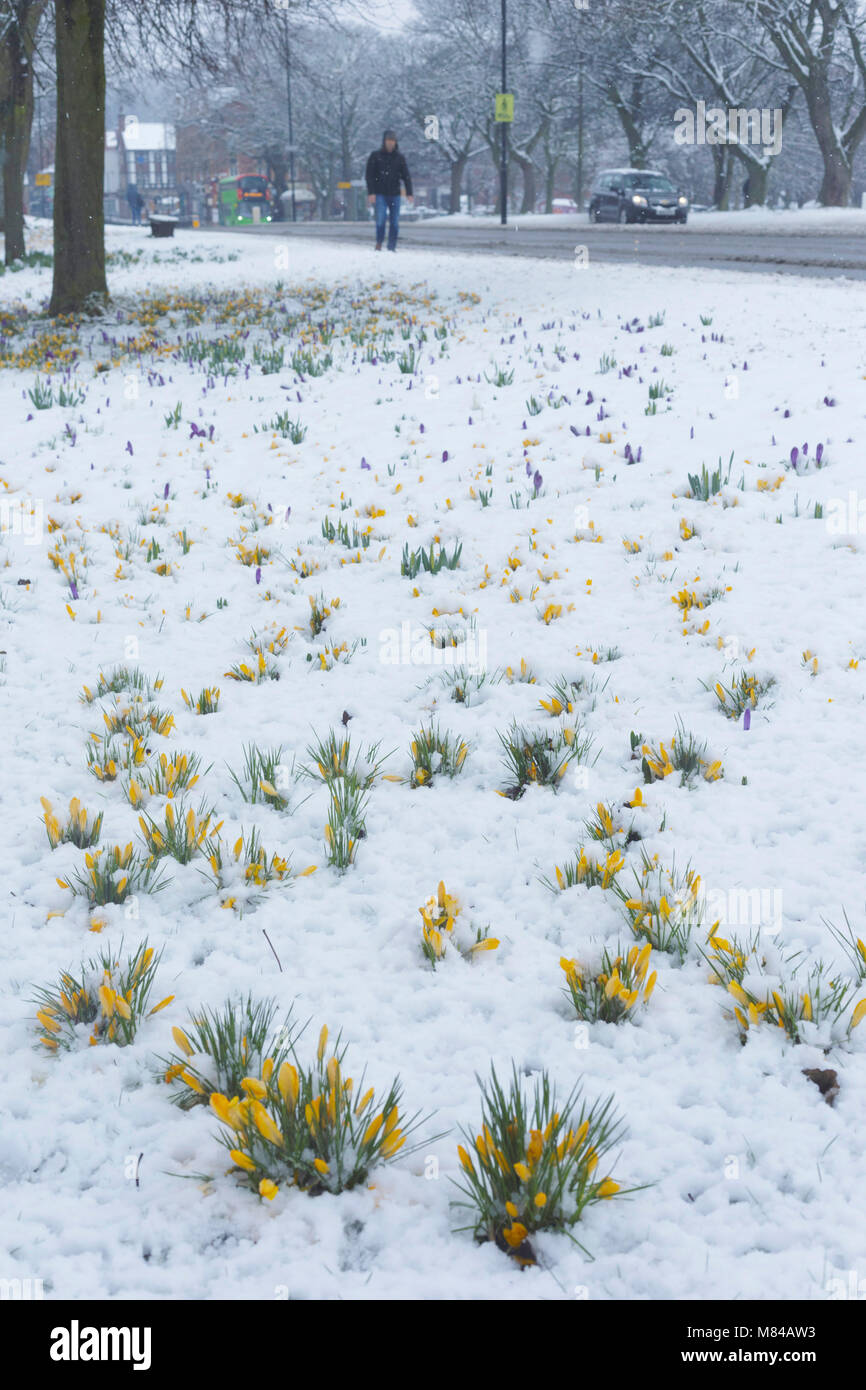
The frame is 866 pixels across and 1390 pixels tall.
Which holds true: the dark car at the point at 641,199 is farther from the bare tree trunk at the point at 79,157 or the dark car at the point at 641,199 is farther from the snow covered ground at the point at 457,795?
the snow covered ground at the point at 457,795

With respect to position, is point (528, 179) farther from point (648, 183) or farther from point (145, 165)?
point (145, 165)

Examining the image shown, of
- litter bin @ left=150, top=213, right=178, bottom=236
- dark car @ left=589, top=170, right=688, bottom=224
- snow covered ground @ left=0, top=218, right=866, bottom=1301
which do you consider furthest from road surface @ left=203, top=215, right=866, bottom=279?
snow covered ground @ left=0, top=218, right=866, bottom=1301

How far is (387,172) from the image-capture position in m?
18.7

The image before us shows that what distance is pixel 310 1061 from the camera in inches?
84.7

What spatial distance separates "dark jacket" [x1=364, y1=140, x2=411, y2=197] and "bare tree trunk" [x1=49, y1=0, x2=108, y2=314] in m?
7.06

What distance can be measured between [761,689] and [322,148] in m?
82.8

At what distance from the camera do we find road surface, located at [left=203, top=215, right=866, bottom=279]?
1617cm

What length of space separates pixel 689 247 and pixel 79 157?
1353cm

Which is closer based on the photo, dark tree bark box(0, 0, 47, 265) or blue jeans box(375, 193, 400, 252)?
dark tree bark box(0, 0, 47, 265)

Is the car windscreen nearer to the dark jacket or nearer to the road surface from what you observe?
the road surface

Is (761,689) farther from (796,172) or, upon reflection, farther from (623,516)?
Answer: (796,172)

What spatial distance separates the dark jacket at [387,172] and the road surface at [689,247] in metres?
2.88

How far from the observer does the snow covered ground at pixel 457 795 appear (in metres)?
1.80

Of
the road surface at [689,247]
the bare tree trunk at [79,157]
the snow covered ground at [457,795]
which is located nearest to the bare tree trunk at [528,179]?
the road surface at [689,247]
